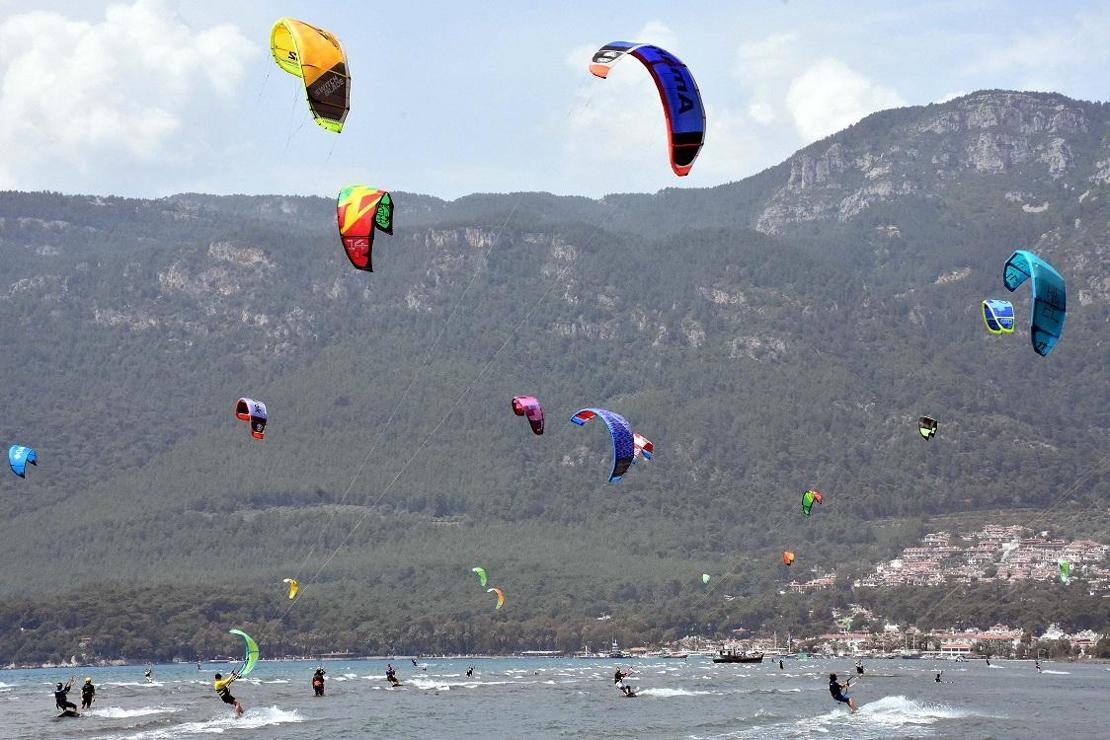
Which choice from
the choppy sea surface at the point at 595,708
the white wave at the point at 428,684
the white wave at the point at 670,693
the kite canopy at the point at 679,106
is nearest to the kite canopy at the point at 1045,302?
the kite canopy at the point at 679,106

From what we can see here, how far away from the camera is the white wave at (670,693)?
302 ft

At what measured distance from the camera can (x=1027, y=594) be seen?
610ft

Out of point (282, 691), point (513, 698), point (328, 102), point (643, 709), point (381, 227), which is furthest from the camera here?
point (282, 691)

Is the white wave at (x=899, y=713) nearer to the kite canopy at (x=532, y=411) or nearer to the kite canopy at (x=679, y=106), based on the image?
the kite canopy at (x=532, y=411)

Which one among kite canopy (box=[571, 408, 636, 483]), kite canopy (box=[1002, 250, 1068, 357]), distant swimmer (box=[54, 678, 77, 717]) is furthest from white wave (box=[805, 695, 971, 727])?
distant swimmer (box=[54, 678, 77, 717])

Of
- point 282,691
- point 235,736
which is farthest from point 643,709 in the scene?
point 282,691

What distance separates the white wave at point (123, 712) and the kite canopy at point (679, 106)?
45647mm

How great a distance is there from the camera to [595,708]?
8250 centimetres

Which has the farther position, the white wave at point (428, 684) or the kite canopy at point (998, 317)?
the white wave at point (428, 684)

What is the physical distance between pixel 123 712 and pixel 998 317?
43797 millimetres

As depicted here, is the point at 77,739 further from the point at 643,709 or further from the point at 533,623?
the point at 533,623

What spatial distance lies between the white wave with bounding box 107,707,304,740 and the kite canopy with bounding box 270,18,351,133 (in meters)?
27.1

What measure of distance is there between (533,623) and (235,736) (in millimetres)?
133924

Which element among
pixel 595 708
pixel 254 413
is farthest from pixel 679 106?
pixel 595 708
